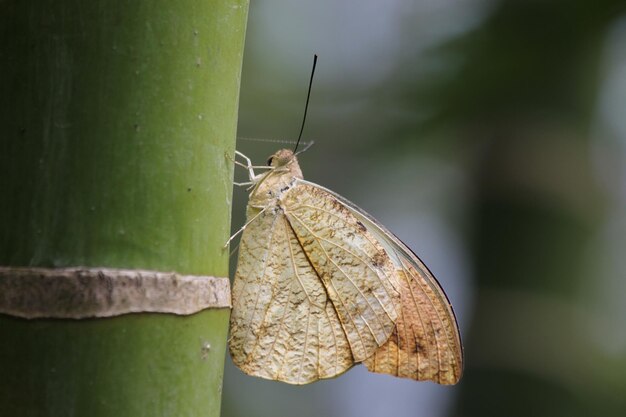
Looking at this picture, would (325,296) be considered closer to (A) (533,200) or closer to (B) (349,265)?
(B) (349,265)

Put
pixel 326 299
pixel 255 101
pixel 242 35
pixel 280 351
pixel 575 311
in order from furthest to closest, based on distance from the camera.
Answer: pixel 255 101, pixel 575 311, pixel 326 299, pixel 280 351, pixel 242 35

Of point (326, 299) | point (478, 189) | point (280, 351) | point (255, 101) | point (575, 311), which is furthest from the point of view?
point (255, 101)

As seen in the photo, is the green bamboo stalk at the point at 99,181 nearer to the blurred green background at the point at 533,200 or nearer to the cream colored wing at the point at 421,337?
the cream colored wing at the point at 421,337

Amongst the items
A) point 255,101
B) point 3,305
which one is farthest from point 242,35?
point 255,101

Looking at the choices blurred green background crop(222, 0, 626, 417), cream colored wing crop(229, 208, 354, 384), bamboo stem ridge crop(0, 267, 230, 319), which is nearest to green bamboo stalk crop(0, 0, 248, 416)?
bamboo stem ridge crop(0, 267, 230, 319)

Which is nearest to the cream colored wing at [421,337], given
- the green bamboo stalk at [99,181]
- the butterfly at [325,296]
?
the butterfly at [325,296]

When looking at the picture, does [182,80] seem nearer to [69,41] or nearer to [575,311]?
[69,41]

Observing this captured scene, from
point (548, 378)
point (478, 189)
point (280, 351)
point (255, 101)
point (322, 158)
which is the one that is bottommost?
point (548, 378)

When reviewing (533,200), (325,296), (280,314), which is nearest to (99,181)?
(280,314)
